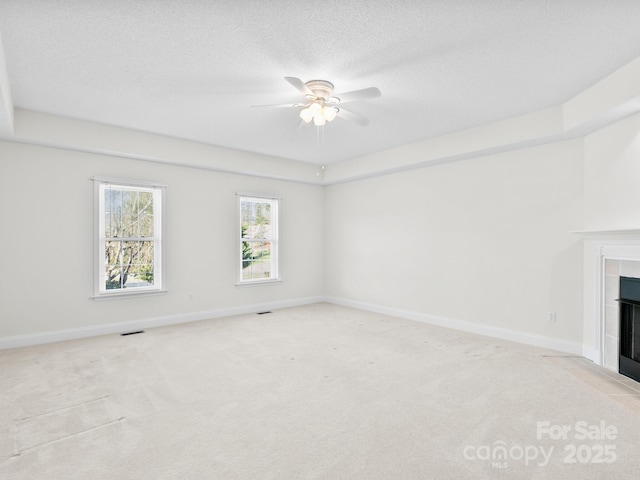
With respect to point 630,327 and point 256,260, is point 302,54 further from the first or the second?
point 256,260

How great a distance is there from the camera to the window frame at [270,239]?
6191 millimetres

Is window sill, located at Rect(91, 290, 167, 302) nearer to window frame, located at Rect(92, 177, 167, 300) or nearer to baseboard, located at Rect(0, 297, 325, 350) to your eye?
window frame, located at Rect(92, 177, 167, 300)

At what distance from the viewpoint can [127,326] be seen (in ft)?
16.4

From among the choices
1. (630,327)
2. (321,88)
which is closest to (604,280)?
(630,327)

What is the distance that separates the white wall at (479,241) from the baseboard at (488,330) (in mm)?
53

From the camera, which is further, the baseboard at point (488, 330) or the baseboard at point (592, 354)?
the baseboard at point (488, 330)

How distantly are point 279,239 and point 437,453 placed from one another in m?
5.09

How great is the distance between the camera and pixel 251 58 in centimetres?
285

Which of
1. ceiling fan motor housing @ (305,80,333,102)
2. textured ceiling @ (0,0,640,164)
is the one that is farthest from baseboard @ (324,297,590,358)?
ceiling fan motor housing @ (305,80,333,102)

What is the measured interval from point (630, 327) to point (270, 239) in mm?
5314

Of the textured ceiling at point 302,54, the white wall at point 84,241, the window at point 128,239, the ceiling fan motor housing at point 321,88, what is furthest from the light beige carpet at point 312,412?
the textured ceiling at point 302,54

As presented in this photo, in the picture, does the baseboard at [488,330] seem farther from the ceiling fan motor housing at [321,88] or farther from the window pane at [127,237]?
the window pane at [127,237]

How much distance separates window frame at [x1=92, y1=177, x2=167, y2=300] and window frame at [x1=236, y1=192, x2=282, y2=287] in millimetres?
1285

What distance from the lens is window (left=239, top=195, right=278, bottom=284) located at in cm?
639
